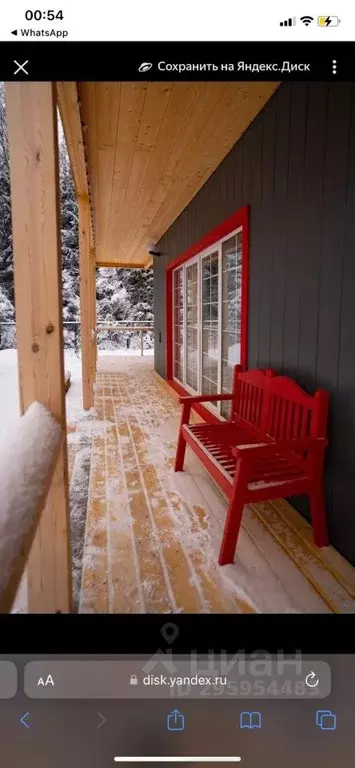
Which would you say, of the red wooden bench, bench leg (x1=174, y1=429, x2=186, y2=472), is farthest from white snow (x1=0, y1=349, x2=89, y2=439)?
the red wooden bench

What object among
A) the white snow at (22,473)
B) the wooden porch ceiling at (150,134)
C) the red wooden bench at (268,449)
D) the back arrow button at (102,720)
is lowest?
the red wooden bench at (268,449)

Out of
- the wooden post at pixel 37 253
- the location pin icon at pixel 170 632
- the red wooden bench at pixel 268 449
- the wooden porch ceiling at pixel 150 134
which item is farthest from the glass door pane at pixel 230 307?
the location pin icon at pixel 170 632

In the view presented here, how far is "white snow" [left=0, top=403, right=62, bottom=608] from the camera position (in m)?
0.60

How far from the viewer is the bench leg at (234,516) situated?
1550mm

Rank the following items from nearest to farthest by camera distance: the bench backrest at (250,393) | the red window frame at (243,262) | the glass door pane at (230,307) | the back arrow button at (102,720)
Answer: the back arrow button at (102,720)
the bench backrest at (250,393)
the red window frame at (243,262)
the glass door pane at (230,307)

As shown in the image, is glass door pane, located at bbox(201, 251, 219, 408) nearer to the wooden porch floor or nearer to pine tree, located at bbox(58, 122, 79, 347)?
the wooden porch floor

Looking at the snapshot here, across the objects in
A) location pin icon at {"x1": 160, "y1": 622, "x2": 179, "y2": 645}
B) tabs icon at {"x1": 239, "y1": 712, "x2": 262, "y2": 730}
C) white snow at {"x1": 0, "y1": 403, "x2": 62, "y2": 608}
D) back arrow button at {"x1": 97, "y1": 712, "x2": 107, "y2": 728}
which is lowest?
tabs icon at {"x1": 239, "y1": 712, "x2": 262, "y2": 730}

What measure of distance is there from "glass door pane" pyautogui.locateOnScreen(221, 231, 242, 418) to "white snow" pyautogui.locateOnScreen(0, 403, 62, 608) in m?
2.24

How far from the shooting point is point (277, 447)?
1.56 metres

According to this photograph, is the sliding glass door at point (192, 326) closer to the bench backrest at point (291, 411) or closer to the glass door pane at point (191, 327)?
the glass door pane at point (191, 327)

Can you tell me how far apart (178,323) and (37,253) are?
488 centimetres

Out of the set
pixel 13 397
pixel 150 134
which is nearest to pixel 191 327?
pixel 13 397

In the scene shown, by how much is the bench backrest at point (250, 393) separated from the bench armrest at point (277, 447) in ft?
1.83
